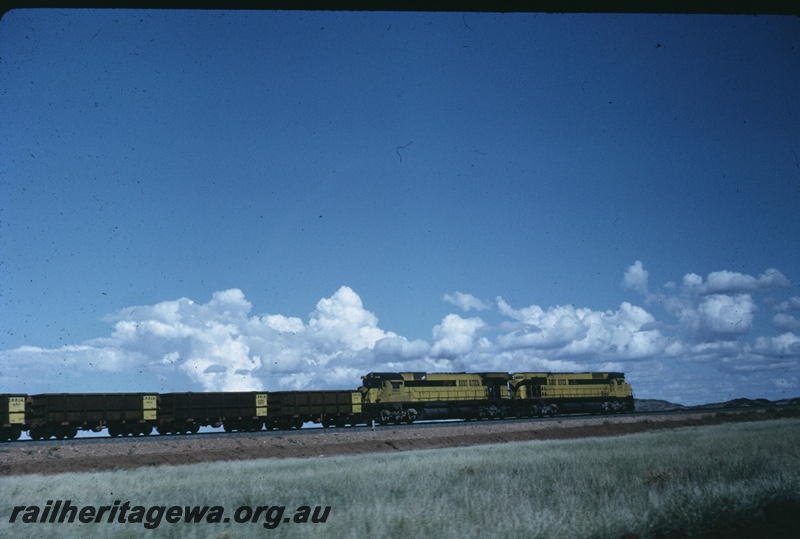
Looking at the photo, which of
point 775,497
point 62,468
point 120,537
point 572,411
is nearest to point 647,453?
point 775,497

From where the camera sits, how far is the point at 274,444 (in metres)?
29.8

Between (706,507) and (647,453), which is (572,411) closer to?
(647,453)

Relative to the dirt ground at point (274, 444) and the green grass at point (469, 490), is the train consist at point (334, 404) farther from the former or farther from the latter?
the green grass at point (469, 490)

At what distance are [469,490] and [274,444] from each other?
55.5 feet

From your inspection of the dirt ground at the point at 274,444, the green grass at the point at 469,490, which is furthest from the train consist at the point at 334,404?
the green grass at the point at 469,490

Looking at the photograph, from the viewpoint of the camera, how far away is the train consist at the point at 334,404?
33219 millimetres

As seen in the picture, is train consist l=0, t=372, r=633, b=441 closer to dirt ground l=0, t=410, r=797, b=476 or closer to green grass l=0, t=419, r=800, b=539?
dirt ground l=0, t=410, r=797, b=476

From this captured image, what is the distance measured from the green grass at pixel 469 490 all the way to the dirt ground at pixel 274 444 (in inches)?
99.4

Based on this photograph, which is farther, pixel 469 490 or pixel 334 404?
pixel 334 404

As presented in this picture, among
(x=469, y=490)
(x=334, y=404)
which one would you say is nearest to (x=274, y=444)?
(x=334, y=404)

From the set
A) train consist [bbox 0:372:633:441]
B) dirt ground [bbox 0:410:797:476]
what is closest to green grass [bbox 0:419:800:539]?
dirt ground [bbox 0:410:797:476]

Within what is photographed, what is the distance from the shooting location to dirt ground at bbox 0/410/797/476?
77.5ft

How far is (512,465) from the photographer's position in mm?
20391

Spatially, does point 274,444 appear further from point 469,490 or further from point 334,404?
point 469,490
